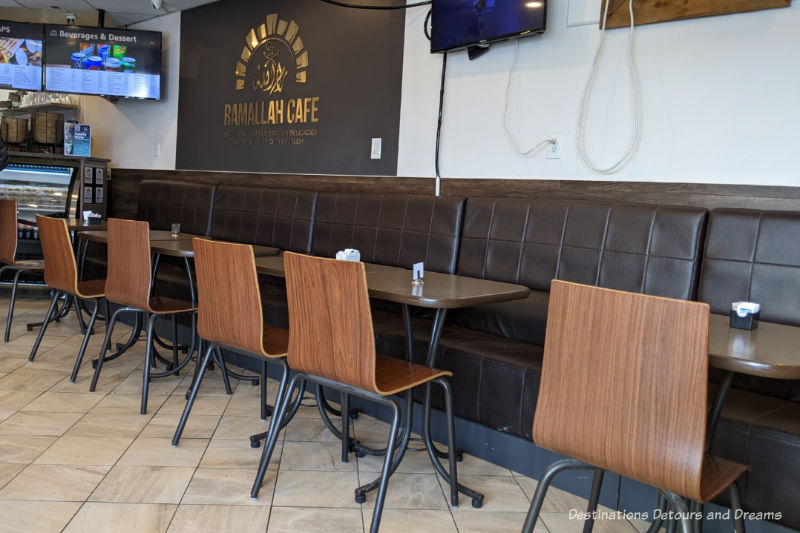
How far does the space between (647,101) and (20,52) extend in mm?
5716

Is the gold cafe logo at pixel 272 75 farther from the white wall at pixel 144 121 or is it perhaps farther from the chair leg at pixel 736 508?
the chair leg at pixel 736 508

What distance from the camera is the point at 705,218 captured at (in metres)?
2.75

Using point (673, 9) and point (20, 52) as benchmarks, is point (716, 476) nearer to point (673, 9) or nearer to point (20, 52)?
point (673, 9)

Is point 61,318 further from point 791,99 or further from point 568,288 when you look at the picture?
point 791,99

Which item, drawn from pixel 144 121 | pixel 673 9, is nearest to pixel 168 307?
pixel 673 9

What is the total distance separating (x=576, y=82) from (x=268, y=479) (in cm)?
249

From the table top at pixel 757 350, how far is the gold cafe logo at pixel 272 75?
12.0 feet

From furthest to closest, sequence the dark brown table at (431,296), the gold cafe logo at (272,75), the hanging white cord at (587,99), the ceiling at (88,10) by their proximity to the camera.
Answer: the ceiling at (88,10) < the gold cafe logo at (272,75) < the hanging white cord at (587,99) < the dark brown table at (431,296)

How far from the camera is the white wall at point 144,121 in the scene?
6.22 metres

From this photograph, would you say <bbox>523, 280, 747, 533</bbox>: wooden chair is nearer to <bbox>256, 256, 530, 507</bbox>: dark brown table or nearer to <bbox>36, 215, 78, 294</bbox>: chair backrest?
<bbox>256, 256, 530, 507</bbox>: dark brown table

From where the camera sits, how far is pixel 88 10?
6.36m

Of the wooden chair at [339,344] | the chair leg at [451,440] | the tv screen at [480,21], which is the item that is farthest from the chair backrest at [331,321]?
the tv screen at [480,21]

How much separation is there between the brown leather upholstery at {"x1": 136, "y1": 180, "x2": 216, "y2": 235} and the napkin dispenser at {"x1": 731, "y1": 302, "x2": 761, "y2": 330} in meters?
4.16

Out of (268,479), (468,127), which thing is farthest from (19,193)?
(268,479)
